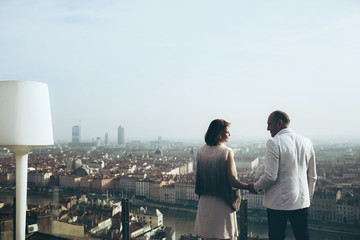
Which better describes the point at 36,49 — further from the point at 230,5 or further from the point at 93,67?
the point at 230,5

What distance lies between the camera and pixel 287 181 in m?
1.35

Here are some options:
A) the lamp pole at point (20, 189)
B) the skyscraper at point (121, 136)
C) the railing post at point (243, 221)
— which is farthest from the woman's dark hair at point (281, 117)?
the skyscraper at point (121, 136)

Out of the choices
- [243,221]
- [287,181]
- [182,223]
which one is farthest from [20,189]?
[182,223]

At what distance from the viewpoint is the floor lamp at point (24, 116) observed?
1.74 meters

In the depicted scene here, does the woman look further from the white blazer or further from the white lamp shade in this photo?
the white lamp shade

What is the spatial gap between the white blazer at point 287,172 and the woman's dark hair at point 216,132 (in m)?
0.21

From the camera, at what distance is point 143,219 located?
3.32m

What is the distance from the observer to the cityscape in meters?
2.66

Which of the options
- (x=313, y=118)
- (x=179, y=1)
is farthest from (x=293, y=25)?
(x=179, y=1)

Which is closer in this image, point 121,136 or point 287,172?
point 287,172

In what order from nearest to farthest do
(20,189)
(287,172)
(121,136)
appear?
1. (287,172)
2. (20,189)
3. (121,136)

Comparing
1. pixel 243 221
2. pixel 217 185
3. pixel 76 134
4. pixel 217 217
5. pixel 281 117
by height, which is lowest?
pixel 243 221

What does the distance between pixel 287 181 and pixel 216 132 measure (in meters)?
0.37

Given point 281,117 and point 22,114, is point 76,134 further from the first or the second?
point 281,117
